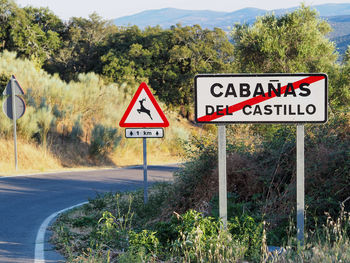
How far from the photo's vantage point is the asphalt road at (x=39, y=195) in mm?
7121

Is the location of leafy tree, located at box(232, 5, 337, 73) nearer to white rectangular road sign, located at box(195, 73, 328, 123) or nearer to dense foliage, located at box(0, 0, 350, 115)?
white rectangular road sign, located at box(195, 73, 328, 123)

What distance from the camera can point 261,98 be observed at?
5352 millimetres

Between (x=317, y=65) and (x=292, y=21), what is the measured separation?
76.6 inches

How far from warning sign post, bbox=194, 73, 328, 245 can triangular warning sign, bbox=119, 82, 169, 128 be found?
3.73 m

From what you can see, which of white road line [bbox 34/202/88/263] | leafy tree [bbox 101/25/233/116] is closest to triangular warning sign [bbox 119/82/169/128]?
white road line [bbox 34/202/88/263]

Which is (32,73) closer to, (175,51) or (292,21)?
(292,21)

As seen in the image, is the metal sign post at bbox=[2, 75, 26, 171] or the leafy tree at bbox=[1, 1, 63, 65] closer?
the metal sign post at bbox=[2, 75, 26, 171]

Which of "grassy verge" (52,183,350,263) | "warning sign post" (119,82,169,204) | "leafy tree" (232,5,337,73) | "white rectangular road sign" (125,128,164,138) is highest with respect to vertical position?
"leafy tree" (232,5,337,73)

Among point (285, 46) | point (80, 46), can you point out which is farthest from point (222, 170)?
point (80, 46)

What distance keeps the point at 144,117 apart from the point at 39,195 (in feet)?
13.6

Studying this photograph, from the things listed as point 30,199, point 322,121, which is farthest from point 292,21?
point 322,121

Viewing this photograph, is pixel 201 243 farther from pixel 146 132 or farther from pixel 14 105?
pixel 14 105

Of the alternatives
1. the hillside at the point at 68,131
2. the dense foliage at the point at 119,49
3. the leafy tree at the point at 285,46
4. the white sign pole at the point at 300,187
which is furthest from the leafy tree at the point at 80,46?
the white sign pole at the point at 300,187

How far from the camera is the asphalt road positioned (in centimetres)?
712
